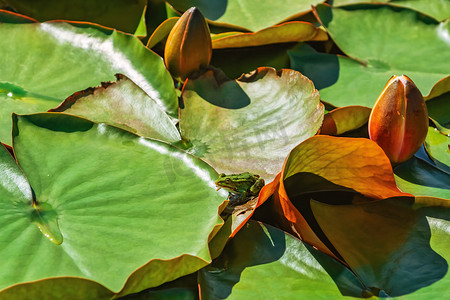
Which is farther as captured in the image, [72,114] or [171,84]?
[171,84]

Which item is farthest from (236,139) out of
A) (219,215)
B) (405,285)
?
(405,285)

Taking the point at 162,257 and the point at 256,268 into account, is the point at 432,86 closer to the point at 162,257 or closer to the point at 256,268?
the point at 256,268

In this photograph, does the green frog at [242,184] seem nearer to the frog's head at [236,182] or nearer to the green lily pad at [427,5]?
the frog's head at [236,182]

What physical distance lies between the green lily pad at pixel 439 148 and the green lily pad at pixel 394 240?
23cm

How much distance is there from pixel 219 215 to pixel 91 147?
36 centimetres

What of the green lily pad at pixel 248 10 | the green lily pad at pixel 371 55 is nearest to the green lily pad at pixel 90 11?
the green lily pad at pixel 248 10

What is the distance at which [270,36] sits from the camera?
1.64 m

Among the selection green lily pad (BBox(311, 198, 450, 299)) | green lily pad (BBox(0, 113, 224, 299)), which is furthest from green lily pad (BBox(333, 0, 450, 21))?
green lily pad (BBox(0, 113, 224, 299))

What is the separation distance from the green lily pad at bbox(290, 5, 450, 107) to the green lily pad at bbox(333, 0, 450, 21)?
0.45 ft

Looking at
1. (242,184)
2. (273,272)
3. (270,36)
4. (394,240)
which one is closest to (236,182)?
(242,184)

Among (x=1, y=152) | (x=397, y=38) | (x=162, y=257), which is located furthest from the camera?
(x=397, y=38)

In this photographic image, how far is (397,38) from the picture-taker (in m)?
1.82

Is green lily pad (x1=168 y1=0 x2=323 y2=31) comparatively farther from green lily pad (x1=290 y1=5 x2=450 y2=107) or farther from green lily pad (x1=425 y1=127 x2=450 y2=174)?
green lily pad (x1=425 y1=127 x2=450 y2=174)

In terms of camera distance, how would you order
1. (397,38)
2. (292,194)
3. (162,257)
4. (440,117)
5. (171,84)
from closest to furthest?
(162,257), (292,194), (171,84), (440,117), (397,38)
